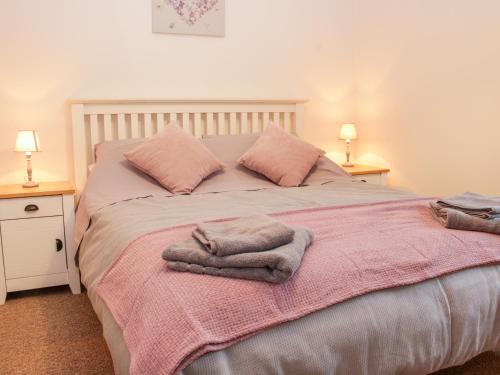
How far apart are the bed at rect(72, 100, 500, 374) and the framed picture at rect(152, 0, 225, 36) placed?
1157 mm

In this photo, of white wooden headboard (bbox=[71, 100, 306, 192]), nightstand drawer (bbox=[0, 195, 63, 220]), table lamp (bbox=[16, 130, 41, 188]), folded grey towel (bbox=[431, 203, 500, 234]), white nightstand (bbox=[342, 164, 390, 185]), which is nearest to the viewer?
folded grey towel (bbox=[431, 203, 500, 234])

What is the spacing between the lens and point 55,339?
6.82 feet

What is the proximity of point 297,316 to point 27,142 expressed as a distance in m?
2.17

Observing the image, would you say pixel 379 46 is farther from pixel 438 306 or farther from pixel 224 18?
pixel 438 306

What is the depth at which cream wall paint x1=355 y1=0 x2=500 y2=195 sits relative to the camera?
2.86m

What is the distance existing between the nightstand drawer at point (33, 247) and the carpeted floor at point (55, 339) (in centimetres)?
16

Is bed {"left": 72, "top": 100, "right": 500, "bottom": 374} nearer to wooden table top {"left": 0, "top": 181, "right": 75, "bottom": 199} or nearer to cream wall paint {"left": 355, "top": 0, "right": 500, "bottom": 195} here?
wooden table top {"left": 0, "top": 181, "right": 75, "bottom": 199}

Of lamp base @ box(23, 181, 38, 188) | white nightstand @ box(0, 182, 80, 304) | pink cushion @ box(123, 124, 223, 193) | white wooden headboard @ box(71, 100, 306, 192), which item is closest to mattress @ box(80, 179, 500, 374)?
pink cushion @ box(123, 124, 223, 193)

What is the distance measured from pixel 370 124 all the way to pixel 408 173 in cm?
58

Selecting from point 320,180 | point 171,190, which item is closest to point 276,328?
point 171,190

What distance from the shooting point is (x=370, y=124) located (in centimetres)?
384

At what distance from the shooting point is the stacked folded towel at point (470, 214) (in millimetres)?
1620

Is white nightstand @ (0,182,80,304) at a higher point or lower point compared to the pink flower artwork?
lower

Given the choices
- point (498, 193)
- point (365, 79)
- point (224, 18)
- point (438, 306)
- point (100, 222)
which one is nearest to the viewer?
point (438, 306)
